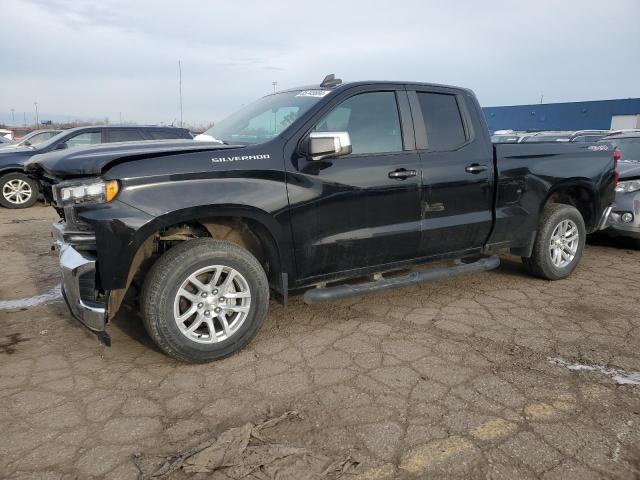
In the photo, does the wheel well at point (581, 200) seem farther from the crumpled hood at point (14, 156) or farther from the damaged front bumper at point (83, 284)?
the crumpled hood at point (14, 156)

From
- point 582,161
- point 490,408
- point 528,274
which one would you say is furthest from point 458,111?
point 490,408

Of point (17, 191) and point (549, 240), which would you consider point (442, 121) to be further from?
point (17, 191)

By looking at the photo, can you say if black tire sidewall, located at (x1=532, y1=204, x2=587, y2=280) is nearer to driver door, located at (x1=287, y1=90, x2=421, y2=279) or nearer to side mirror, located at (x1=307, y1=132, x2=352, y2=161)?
driver door, located at (x1=287, y1=90, x2=421, y2=279)

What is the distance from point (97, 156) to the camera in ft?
10.0

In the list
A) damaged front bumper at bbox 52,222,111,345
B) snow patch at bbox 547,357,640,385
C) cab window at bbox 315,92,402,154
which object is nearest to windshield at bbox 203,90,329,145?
cab window at bbox 315,92,402,154

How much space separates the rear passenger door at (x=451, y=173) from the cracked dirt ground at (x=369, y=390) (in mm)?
634

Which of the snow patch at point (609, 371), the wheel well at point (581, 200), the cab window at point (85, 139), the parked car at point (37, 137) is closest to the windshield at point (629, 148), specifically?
the wheel well at point (581, 200)

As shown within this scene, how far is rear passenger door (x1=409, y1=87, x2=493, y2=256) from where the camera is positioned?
4.09 metres

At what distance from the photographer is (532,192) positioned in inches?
186

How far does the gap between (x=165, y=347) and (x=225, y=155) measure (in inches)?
50.1

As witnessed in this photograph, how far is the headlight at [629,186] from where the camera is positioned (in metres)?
6.42

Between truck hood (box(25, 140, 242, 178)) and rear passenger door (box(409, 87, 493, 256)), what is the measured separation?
1.59 meters

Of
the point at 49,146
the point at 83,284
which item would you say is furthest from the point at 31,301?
the point at 49,146

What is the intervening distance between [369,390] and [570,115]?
128 ft
